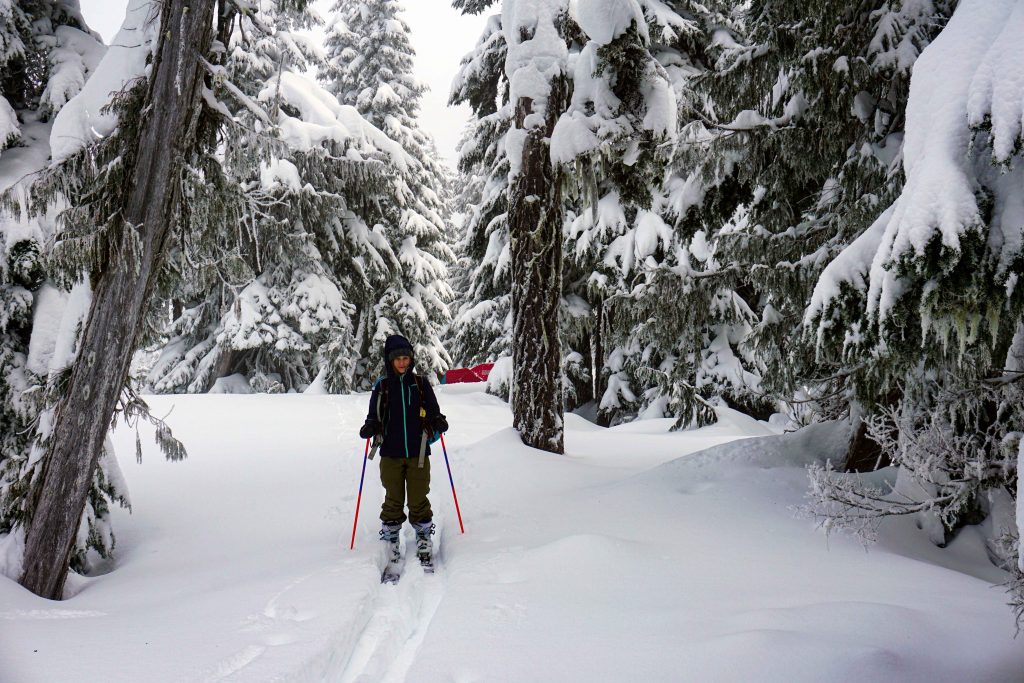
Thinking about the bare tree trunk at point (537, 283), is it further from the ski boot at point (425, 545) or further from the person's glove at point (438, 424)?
the ski boot at point (425, 545)

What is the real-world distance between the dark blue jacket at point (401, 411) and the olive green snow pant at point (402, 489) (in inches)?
3.4

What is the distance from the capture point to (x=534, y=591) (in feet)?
13.8

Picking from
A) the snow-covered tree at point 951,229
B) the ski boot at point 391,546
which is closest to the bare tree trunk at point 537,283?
the ski boot at point 391,546

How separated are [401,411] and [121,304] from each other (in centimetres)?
232

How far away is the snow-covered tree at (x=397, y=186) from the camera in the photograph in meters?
19.7

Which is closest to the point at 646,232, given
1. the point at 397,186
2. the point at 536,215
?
the point at 536,215

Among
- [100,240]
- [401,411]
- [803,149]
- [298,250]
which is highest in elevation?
[298,250]

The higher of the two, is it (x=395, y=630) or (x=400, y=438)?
(x=400, y=438)

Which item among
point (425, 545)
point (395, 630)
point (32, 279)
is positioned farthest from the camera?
point (32, 279)

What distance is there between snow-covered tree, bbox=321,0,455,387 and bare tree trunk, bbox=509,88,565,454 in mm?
10486

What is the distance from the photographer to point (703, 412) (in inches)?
513

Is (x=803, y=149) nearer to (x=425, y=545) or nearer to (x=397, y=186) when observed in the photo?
(x=425, y=545)

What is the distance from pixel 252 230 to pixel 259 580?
2.84m

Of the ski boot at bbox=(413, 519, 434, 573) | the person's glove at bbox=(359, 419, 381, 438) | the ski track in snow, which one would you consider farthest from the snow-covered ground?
the person's glove at bbox=(359, 419, 381, 438)
